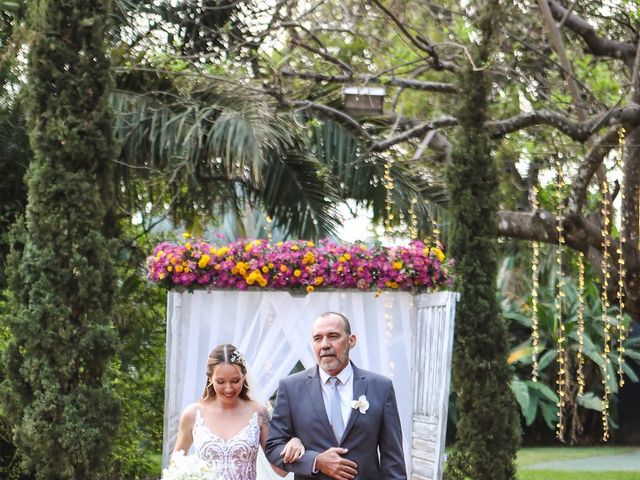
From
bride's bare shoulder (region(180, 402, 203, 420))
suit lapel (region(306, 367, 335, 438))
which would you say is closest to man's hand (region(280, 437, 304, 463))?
suit lapel (region(306, 367, 335, 438))

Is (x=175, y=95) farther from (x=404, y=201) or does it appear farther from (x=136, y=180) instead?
(x=404, y=201)

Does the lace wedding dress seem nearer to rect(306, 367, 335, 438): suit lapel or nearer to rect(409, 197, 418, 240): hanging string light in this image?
rect(306, 367, 335, 438): suit lapel

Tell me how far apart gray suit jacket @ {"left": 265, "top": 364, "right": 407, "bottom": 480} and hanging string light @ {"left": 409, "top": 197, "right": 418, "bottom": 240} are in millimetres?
6947

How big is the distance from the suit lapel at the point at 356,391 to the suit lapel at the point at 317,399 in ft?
0.25

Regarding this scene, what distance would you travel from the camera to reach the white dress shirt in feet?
15.2

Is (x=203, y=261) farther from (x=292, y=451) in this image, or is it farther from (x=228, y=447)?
(x=292, y=451)

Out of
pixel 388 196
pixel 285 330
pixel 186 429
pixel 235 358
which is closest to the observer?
pixel 235 358

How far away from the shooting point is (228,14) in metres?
12.9

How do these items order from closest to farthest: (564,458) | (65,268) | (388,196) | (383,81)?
(65,268)
(383,81)
(388,196)
(564,458)

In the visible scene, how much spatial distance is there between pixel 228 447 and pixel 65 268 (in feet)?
9.28

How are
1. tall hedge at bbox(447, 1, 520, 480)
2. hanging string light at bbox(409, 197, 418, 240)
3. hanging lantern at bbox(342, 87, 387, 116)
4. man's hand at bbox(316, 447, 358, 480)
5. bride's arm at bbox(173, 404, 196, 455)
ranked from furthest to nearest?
1. hanging string light at bbox(409, 197, 418, 240)
2. hanging lantern at bbox(342, 87, 387, 116)
3. tall hedge at bbox(447, 1, 520, 480)
4. bride's arm at bbox(173, 404, 196, 455)
5. man's hand at bbox(316, 447, 358, 480)

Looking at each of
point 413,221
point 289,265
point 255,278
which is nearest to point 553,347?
point 413,221

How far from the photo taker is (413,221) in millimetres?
11875

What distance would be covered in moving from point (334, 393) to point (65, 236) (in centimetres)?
423
